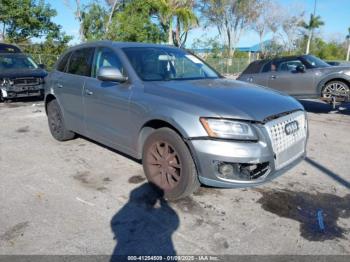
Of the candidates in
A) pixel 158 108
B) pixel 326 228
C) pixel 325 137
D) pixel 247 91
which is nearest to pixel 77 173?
pixel 158 108

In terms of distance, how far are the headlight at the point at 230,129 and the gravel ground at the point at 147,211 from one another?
0.85 m

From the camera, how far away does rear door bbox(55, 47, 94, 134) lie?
522 cm

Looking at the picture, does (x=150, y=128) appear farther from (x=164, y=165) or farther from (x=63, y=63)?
(x=63, y=63)

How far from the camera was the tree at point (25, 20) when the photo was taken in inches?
778

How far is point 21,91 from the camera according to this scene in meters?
11.3

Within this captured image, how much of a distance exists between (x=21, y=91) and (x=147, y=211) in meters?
9.31

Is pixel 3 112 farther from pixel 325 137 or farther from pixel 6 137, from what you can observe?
pixel 325 137

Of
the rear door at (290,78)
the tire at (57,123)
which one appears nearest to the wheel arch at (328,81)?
the rear door at (290,78)

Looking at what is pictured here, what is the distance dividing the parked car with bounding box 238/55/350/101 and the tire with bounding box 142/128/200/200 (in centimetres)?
694

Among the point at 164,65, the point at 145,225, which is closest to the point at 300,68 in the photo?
the point at 164,65

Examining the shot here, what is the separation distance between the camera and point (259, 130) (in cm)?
339

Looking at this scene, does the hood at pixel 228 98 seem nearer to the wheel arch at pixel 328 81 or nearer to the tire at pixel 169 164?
the tire at pixel 169 164

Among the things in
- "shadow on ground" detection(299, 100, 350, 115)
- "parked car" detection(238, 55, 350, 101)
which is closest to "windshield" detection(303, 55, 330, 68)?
"parked car" detection(238, 55, 350, 101)

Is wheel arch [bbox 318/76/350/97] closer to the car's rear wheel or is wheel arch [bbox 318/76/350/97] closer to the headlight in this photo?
the car's rear wheel
